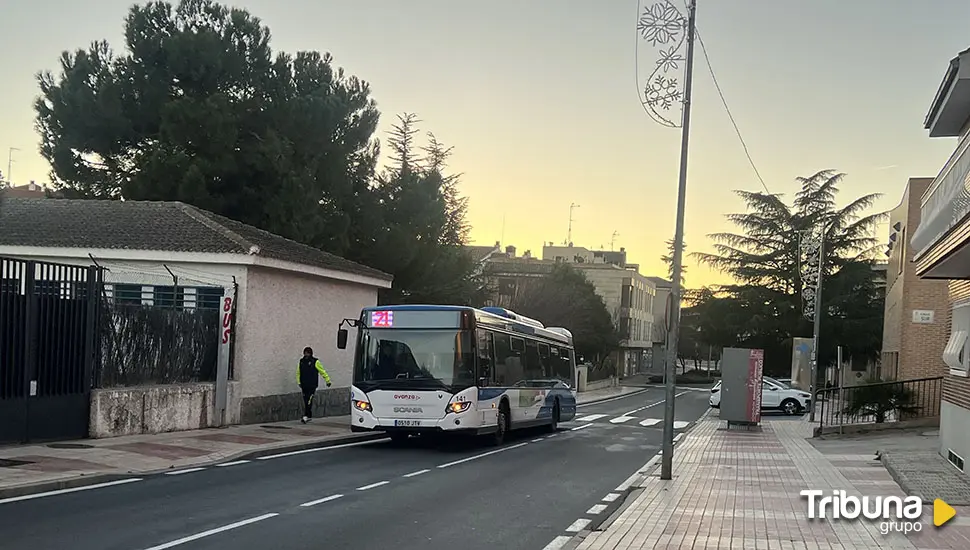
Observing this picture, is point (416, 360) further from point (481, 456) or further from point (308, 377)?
point (308, 377)

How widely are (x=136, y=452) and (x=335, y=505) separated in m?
5.24

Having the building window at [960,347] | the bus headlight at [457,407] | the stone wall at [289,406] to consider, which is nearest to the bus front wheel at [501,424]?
the bus headlight at [457,407]

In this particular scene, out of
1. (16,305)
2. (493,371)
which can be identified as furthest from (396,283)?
(16,305)

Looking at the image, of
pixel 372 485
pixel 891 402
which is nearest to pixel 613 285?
pixel 891 402

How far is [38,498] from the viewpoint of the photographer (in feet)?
34.9

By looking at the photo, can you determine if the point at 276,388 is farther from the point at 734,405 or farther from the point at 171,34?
the point at 171,34

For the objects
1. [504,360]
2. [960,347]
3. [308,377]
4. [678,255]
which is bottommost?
[308,377]

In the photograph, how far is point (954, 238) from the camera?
42.0 feet

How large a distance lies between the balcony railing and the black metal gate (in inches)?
545

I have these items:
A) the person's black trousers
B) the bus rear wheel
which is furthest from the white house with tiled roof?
the bus rear wheel

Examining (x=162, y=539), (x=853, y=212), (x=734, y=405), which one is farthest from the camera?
(x=853, y=212)

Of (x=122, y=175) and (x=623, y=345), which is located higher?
(x=122, y=175)

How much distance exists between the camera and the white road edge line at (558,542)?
9.17 meters

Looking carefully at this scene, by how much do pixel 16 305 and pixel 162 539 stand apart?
24.9 ft
